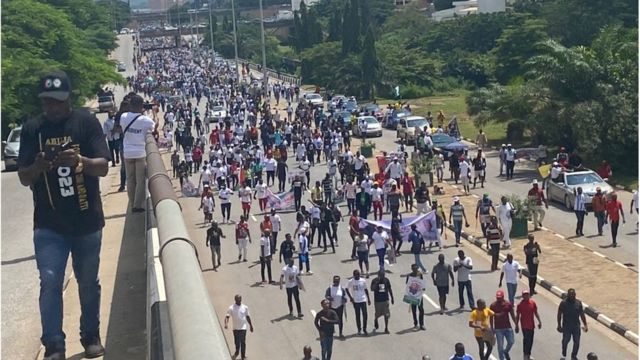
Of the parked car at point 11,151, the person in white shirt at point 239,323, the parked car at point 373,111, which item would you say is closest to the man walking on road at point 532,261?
the person in white shirt at point 239,323

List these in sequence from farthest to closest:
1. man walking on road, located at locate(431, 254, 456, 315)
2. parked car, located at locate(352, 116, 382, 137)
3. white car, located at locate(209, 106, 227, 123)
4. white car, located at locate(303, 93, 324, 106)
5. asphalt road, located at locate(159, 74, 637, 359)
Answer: white car, located at locate(303, 93, 324, 106) → white car, located at locate(209, 106, 227, 123) → parked car, located at locate(352, 116, 382, 137) → man walking on road, located at locate(431, 254, 456, 315) → asphalt road, located at locate(159, 74, 637, 359)

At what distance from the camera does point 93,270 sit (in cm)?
664

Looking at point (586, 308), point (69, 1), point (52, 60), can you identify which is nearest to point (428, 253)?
point (586, 308)

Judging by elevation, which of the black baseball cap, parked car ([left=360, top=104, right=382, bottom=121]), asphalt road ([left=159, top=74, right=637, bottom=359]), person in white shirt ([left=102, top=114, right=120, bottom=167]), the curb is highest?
the black baseball cap

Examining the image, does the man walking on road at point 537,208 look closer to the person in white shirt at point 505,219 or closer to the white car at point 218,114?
the person in white shirt at point 505,219

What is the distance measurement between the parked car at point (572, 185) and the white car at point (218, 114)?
1079 inches

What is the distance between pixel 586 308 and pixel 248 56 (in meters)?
121

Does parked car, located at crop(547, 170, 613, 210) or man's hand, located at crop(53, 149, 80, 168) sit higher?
man's hand, located at crop(53, 149, 80, 168)

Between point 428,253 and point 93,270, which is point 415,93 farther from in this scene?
point 93,270

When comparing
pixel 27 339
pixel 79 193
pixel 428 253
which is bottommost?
pixel 428 253

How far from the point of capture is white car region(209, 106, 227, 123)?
191 ft

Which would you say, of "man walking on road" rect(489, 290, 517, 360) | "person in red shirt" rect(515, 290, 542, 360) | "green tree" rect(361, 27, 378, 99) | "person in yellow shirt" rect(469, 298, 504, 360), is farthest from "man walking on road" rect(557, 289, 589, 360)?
"green tree" rect(361, 27, 378, 99)

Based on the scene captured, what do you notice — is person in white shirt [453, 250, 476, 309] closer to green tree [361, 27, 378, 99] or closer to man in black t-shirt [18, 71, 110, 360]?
man in black t-shirt [18, 71, 110, 360]

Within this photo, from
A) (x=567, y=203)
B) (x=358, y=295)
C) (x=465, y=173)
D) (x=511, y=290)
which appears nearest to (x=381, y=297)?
(x=358, y=295)
